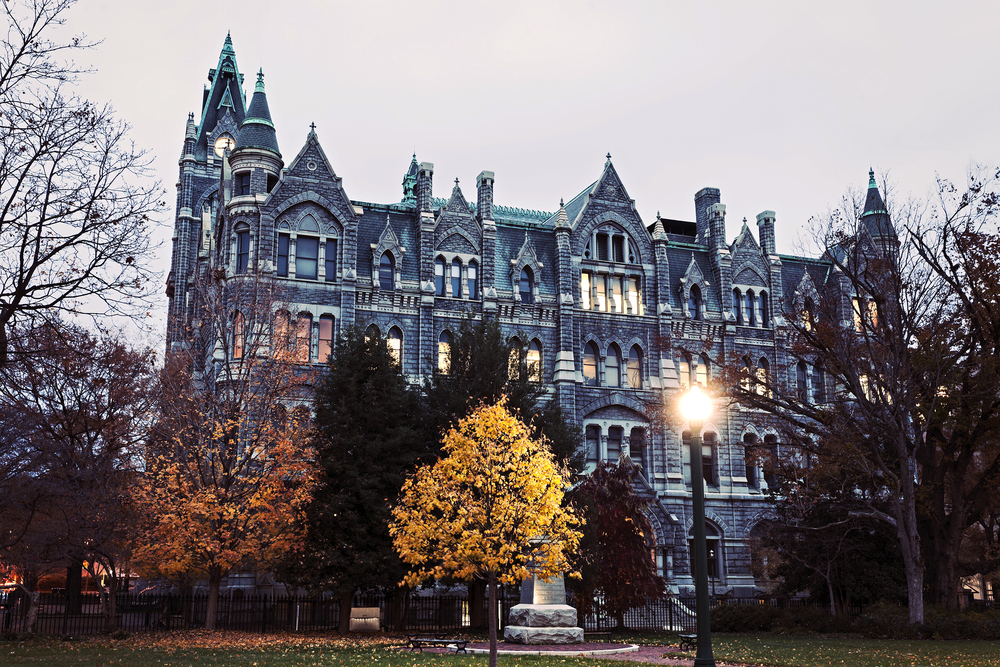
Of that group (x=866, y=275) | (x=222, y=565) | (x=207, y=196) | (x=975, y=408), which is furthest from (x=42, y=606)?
(x=975, y=408)

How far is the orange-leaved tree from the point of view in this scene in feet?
94.3

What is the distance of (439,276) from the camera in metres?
47.7

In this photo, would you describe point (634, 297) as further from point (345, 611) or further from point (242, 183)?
point (345, 611)

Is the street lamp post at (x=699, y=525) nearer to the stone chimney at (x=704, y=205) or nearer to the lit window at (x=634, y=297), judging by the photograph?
the lit window at (x=634, y=297)

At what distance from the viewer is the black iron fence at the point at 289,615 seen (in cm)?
3162

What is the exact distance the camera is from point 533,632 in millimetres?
25219

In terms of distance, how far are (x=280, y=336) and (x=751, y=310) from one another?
106ft

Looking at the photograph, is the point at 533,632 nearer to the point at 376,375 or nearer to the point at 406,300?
the point at 376,375

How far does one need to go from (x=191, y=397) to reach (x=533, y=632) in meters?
14.7

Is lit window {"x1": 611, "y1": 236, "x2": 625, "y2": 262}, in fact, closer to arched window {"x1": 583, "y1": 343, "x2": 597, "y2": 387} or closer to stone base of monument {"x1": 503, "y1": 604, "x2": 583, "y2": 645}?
arched window {"x1": 583, "y1": 343, "x2": 597, "y2": 387}

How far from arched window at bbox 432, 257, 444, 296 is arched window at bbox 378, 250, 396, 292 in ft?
7.40

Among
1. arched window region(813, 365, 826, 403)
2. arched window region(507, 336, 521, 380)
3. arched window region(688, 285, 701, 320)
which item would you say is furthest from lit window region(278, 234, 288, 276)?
arched window region(813, 365, 826, 403)

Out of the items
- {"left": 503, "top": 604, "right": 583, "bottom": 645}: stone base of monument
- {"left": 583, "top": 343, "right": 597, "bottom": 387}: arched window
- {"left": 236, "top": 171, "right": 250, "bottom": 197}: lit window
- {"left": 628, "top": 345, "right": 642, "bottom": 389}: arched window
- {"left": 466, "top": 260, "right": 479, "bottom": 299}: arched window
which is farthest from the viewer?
{"left": 628, "top": 345, "right": 642, "bottom": 389}: arched window

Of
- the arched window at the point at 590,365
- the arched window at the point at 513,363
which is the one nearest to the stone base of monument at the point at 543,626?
the arched window at the point at 513,363
